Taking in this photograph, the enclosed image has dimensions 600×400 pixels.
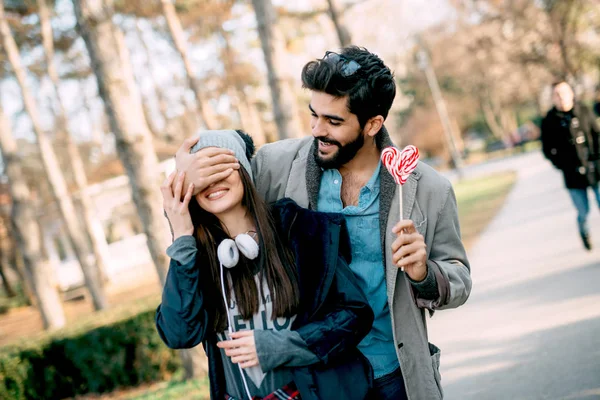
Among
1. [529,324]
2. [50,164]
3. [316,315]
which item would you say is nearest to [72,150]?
[50,164]

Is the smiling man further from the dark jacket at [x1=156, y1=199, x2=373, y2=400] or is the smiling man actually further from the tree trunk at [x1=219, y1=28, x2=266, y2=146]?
the tree trunk at [x1=219, y1=28, x2=266, y2=146]

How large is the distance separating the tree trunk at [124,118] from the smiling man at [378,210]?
3.92 metres

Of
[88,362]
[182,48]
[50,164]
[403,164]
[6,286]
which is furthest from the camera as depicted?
[6,286]

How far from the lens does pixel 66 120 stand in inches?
906

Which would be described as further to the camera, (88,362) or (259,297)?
(88,362)

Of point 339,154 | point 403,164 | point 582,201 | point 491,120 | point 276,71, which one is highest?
point 276,71

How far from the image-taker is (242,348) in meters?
2.25

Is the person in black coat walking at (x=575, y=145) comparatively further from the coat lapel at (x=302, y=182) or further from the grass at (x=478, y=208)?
the coat lapel at (x=302, y=182)

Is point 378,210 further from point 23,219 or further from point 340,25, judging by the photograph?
point 23,219

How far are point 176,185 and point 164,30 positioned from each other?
80.9 ft

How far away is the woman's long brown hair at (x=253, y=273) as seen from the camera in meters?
2.38

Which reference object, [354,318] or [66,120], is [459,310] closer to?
[354,318]

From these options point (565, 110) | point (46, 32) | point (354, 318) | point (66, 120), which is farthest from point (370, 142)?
point (66, 120)

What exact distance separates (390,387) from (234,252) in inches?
40.2
